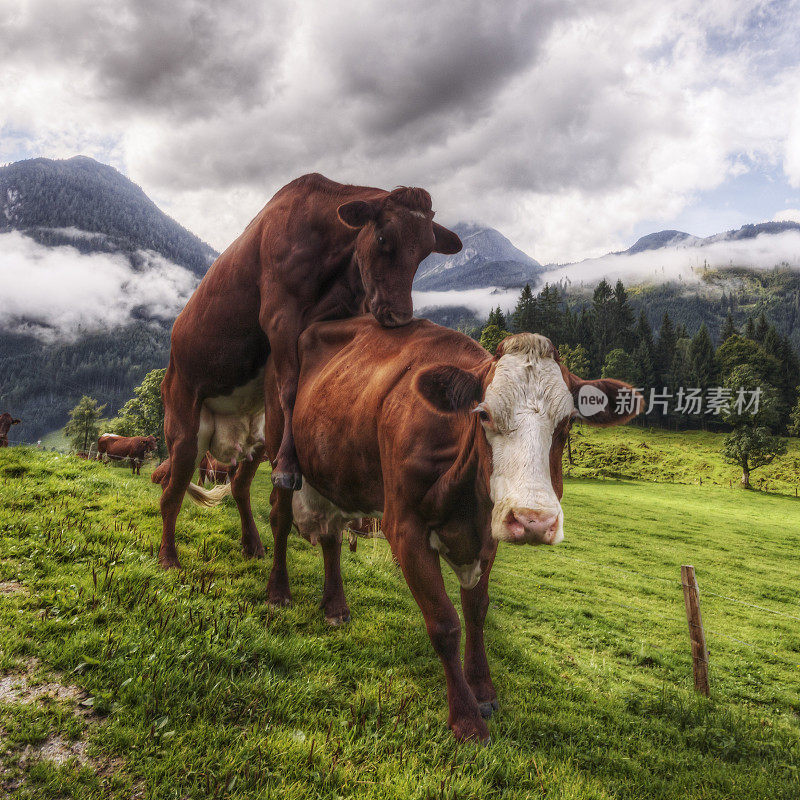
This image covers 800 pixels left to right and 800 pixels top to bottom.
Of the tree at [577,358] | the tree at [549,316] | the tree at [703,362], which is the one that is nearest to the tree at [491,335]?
the tree at [577,358]

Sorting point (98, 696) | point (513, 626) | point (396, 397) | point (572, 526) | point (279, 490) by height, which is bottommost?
point (572, 526)

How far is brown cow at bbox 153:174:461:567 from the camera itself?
464 centimetres

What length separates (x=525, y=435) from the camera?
2.87 m

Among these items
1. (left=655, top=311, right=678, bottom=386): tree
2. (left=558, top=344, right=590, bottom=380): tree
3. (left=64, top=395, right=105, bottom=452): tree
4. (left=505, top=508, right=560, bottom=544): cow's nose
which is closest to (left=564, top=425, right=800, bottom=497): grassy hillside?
(left=558, top=344, right=590, bottom=380): tree

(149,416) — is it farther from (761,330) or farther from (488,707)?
(761,330)

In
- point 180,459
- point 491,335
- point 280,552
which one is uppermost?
point 491,335

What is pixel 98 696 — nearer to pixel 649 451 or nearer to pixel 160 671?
pixel 160 671

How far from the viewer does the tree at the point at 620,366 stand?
80444mm

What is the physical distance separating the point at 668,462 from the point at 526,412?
62.9 meters

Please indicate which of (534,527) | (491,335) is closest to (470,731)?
(534,527)

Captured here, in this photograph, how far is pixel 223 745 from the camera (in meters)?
2.96

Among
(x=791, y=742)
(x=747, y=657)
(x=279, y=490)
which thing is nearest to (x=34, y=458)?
(x=279, y=490)

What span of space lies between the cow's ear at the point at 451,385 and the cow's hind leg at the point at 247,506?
4.50 metres

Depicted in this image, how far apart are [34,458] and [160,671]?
8323mm
